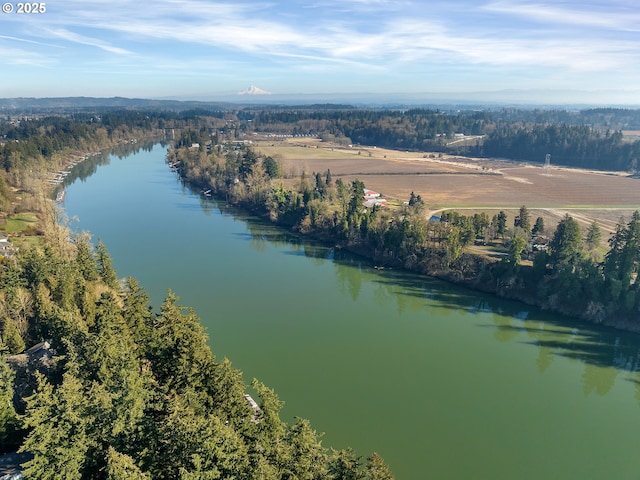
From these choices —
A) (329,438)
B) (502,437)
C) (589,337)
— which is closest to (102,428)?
(329,438)

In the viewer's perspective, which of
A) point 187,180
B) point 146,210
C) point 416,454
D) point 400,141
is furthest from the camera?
point 400,141

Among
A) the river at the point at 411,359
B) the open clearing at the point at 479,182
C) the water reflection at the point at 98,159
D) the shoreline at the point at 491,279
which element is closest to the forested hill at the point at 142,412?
the river at the point at 411,359

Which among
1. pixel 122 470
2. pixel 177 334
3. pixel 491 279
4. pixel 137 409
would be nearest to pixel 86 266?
pixel 177 334

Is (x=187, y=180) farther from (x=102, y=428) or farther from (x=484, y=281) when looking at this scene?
(x=102, y=428)

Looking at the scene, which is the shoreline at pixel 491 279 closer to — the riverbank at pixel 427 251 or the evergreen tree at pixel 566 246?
the riverbank at pixel 427 251

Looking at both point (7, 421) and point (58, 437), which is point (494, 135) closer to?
point (7, 421)
